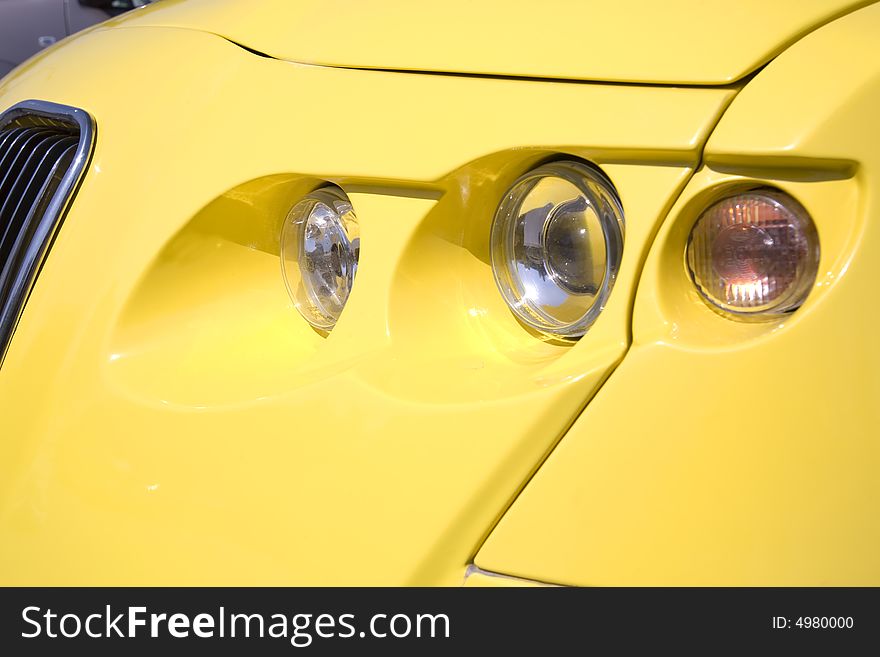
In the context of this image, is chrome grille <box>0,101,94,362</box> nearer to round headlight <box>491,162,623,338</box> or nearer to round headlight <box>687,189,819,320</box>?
round headlight <box>491,162,623,338</box>

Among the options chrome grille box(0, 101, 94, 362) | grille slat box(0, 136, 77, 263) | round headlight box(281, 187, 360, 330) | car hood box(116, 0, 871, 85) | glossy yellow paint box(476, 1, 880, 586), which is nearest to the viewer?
glossy yellow paint box(476, 1, 880, 586)

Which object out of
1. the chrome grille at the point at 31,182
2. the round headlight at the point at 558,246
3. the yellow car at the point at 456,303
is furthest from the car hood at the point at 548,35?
the chrome grille at the point at 31,182

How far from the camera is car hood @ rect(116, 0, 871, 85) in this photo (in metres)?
1.04

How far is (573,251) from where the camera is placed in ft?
3.70

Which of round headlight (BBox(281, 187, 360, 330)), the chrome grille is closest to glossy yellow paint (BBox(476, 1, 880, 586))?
round headlight (BBox(281, 187, 360, 330))

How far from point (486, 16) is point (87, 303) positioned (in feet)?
2.21

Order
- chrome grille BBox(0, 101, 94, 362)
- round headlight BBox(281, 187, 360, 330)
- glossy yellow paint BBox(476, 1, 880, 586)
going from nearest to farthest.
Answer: glossy yellow paint BBox(476, 1, 880, 586) → round headlight BBox(281, 187, 360, 330) → chrome grille BBox(0, 101, 94, 362)

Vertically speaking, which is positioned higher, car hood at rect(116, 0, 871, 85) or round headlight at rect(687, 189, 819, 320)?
car hood at rect(116, 0, 871, 85)

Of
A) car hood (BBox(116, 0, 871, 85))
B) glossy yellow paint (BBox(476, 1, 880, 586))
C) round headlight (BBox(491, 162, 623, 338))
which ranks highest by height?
car hood (BBox(116, 0, 871, 85))

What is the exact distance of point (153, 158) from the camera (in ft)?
4.74

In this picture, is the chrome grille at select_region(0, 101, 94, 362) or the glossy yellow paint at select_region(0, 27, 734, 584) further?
the chrome grille at select_region(0, 101, 94, 362)

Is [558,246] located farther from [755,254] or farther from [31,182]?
[31,182]
